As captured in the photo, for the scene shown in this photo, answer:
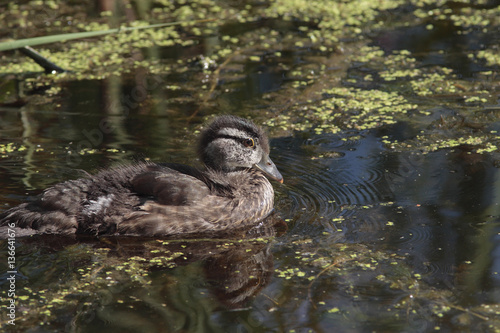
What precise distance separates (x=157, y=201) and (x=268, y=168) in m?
1.14

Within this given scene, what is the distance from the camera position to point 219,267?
5457 millimetres

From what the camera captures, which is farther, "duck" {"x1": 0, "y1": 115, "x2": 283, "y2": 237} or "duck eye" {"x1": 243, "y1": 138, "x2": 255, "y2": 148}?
"duck eye" {"x1": 243, "y1": 138, "x2": 255, "y2": 148}

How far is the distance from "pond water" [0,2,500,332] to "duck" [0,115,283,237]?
0.16 metres

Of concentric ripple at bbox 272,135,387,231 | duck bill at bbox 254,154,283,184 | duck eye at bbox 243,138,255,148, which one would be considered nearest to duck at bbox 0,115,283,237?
duck eye at bbox 243,138,255,148

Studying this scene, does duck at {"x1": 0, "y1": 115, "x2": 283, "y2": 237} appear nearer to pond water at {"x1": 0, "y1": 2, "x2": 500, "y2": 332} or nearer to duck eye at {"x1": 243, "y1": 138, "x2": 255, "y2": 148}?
duck eye at {"x1": 243, "y1": 138, "x2": 255, "y2": 148}

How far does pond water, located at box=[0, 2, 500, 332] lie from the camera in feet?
15.7

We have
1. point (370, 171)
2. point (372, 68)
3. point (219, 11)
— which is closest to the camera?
point (370, 171)

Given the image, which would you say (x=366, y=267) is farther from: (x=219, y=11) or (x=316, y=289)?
(x=219, y=11)

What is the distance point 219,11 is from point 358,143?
16.7 feet

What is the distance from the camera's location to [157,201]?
621cm

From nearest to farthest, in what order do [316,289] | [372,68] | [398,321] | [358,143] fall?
[398,321], [316,289], [358,143], [372,68]

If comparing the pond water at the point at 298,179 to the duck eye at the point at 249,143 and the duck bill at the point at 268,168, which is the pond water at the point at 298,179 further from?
the duck eye at the point at 249,143

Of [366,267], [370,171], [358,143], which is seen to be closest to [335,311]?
[366,267]

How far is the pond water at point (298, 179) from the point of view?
4.79 metres
